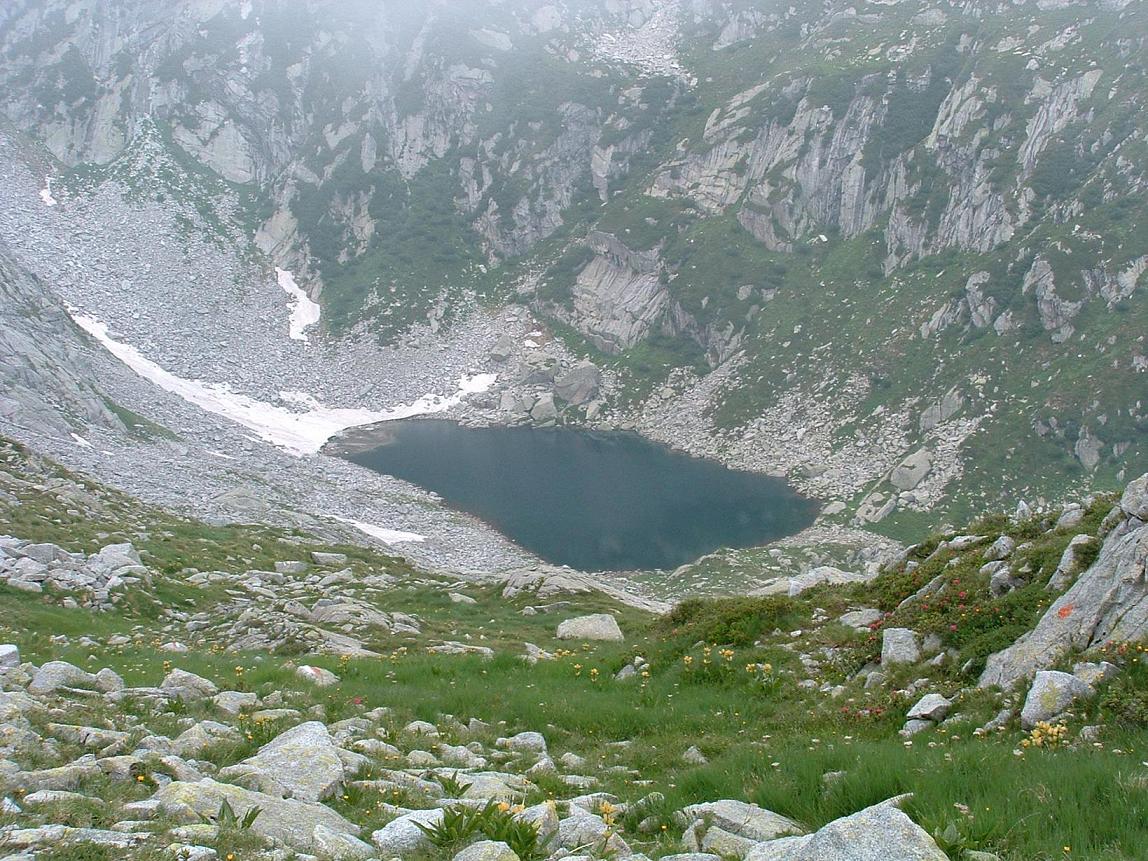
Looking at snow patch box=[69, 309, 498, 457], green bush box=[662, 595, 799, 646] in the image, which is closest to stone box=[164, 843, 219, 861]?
green bush box=[662, 595, 799, 646]

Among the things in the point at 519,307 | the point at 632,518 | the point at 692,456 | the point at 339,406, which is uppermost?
the point at 519,307

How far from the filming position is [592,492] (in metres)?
88.9

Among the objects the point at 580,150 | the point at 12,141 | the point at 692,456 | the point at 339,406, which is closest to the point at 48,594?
the point at 692,456

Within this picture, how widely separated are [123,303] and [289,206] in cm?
4974

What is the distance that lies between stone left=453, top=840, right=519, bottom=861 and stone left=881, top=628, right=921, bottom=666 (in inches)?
344

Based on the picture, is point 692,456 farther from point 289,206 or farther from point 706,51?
point 706,51

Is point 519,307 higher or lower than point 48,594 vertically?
higher

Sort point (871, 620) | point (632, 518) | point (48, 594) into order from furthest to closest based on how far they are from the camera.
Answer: point (632, 518) → point (48, 594) → point (871, 620)

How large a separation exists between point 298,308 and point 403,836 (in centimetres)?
15439

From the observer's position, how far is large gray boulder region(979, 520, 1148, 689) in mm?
10078

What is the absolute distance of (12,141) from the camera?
159m

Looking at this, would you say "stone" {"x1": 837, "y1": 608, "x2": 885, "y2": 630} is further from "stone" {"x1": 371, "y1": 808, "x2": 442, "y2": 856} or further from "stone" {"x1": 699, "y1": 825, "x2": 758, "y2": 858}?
"stone" {"x1": 371, "y1": 808, "x2": 442, "y2": 856}

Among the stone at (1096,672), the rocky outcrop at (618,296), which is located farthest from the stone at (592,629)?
the rocky outcrop at (618,296)

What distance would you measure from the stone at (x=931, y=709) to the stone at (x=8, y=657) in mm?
14081
